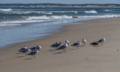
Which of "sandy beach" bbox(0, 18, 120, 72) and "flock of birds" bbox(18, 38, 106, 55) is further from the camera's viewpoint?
"flock of birds" bbox(18, 38, 106, 55)

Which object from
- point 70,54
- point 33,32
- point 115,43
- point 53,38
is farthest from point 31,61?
point 33,32

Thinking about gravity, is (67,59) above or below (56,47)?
above

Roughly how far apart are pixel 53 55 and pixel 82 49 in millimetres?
1685

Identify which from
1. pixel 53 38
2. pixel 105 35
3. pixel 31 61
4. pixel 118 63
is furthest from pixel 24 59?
pixel 105 35

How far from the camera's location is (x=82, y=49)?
19031 millimetres

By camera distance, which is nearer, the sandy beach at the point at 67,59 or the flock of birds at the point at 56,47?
the sandy beach at the point at 67,59

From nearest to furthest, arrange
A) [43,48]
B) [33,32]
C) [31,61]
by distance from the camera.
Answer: [31,61] → [43,48] → [33,32]

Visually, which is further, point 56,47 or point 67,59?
point 56,47

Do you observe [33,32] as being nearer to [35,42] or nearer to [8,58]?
[35,42]

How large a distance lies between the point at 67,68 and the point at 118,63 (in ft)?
5.95

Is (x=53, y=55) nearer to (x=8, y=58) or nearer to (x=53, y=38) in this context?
(x=8, y=58)

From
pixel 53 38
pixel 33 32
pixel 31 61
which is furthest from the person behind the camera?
pixel 33 32

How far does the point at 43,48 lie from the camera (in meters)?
A: 20.1

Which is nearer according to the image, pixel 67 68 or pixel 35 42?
pixel 67 68
